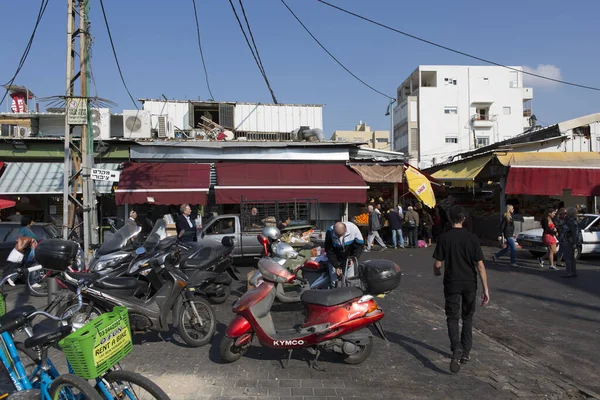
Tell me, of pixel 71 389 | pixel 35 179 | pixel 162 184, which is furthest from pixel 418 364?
pixel 35 179

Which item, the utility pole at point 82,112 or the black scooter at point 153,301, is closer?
the black scooter at point 153,301

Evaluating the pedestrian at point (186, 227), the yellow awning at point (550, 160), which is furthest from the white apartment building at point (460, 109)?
the pedestrian at point (186, 227)

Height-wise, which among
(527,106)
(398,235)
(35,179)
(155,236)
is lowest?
(398,235)

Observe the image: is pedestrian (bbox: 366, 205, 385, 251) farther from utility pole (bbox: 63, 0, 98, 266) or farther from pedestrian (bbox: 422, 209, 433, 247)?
utility pole (bbox: 63, 0, 98, 266)

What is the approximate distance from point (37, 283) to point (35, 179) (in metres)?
8.31

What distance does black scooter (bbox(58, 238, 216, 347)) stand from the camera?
5.27 m

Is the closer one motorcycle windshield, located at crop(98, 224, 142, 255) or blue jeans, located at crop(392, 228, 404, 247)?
motorcycle windshield, located at crop(98, 224, 142, 255)

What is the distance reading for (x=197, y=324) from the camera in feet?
18.5

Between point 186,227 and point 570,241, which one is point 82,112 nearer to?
point 186,227

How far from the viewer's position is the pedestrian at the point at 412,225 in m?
17.0

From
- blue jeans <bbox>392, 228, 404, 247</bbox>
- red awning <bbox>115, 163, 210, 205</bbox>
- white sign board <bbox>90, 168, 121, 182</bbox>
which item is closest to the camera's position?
white sign board <bbox>90, 168, 121, 182</bbox>

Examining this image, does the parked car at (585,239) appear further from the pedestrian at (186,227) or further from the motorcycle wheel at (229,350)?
the motorcycle wheel at (229,350)

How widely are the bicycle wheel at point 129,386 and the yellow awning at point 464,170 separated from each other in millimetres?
16987

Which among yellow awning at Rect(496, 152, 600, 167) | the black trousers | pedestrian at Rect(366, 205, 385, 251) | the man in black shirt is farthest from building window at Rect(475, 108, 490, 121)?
the black trousers
